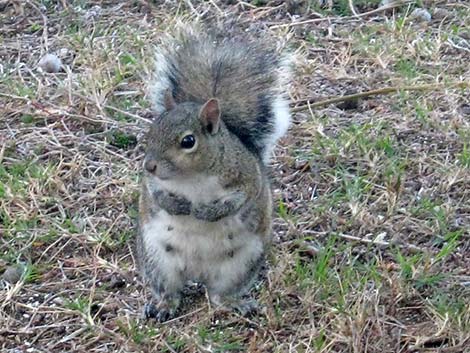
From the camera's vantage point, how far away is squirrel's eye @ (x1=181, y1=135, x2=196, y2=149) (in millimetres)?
2465

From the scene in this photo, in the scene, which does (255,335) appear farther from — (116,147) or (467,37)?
(467,37)

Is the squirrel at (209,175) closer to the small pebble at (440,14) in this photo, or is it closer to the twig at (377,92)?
the twig at (377,92)

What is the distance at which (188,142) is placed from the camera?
8.11ft

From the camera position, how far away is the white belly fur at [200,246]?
8.28ft

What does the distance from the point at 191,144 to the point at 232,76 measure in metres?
0.39

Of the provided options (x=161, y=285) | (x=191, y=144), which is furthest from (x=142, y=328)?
(x=191, y=144)

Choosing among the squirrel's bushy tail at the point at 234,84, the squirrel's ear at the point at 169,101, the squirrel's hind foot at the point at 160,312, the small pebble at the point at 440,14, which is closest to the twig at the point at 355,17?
the small pebble at the point at 440,14

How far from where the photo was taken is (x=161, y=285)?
265 centimetres

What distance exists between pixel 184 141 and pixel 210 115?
0.10 m

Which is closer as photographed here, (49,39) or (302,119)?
(302,119)

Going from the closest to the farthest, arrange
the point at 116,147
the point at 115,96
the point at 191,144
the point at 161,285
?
1. the point at 191,144
2. the point at 161,285
3. the point at 116,147
4. the point at 115,96

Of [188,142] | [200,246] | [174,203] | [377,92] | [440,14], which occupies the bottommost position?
[440,14]

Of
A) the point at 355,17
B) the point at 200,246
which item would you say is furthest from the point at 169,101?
the point at 355,17

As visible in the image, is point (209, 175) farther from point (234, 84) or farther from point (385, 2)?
point (385, 2)
